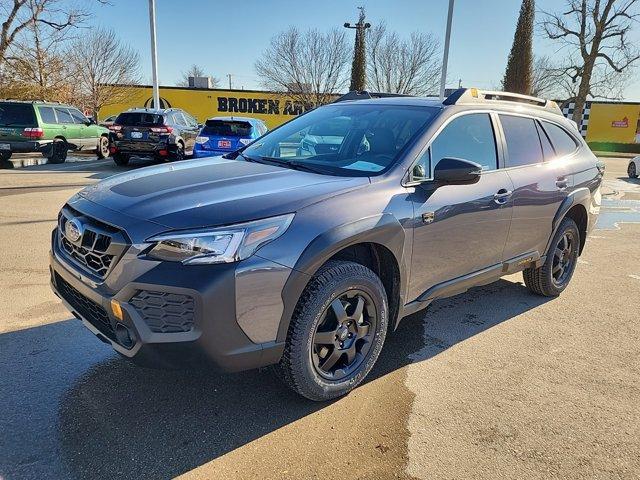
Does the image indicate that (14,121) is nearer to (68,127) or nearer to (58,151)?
(58,151)

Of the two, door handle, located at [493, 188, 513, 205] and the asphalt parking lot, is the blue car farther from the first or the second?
door handle, located at [493, 188, 513, 205]

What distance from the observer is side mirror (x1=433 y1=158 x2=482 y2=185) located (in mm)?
3006

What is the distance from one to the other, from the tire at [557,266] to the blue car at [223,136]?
789 cm

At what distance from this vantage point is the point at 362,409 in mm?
2840

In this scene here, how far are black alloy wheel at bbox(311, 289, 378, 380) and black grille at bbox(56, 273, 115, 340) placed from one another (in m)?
1.08

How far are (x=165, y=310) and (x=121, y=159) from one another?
13.4 metres

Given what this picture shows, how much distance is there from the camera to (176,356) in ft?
7.52

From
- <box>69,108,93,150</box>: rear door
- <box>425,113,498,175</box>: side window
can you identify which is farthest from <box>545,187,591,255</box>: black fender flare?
<box>69,108,93,150</box>: rear door

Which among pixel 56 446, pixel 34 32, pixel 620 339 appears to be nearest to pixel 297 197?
pixel 56 446

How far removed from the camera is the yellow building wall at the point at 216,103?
111 feet

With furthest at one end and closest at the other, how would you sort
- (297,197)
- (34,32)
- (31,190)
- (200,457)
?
(34,32), (31,190), (297,197), (200,457)

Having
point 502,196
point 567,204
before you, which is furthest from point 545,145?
point 502,196

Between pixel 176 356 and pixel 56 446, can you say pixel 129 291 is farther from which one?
pixel 56 446

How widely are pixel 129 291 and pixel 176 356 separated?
374 mm
